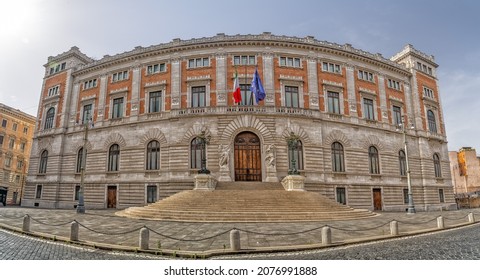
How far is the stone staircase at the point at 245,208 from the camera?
51.2ft

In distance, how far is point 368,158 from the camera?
1067 inches

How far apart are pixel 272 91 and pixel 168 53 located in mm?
11983

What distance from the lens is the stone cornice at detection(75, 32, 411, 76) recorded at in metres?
26.5

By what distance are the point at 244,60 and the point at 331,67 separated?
9.60m

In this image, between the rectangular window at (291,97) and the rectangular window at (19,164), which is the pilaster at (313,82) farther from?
the rectangular window at (19,164)

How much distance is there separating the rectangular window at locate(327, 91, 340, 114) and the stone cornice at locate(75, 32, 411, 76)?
465 centimetres

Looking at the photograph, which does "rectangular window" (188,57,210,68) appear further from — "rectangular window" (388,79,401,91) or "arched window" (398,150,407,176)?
"arched window" (398,150,407,176)

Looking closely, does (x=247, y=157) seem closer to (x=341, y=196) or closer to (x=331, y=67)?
(x=341, y=196)

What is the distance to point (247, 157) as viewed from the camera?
2444cm

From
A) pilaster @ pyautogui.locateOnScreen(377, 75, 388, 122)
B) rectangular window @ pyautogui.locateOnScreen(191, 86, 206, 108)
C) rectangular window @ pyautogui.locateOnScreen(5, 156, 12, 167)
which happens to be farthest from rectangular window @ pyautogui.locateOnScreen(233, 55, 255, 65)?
rectangular window @ pyautogui.locateOnScreen(5, 156, 12, 167)

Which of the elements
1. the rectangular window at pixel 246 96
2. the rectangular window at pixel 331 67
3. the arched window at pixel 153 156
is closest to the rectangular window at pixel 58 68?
the arched window at pixel 153 156

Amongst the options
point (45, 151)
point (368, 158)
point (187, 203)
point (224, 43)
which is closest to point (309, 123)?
point (368, 158)

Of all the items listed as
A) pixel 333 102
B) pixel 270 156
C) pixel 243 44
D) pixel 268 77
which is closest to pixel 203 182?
pixel 270 156
